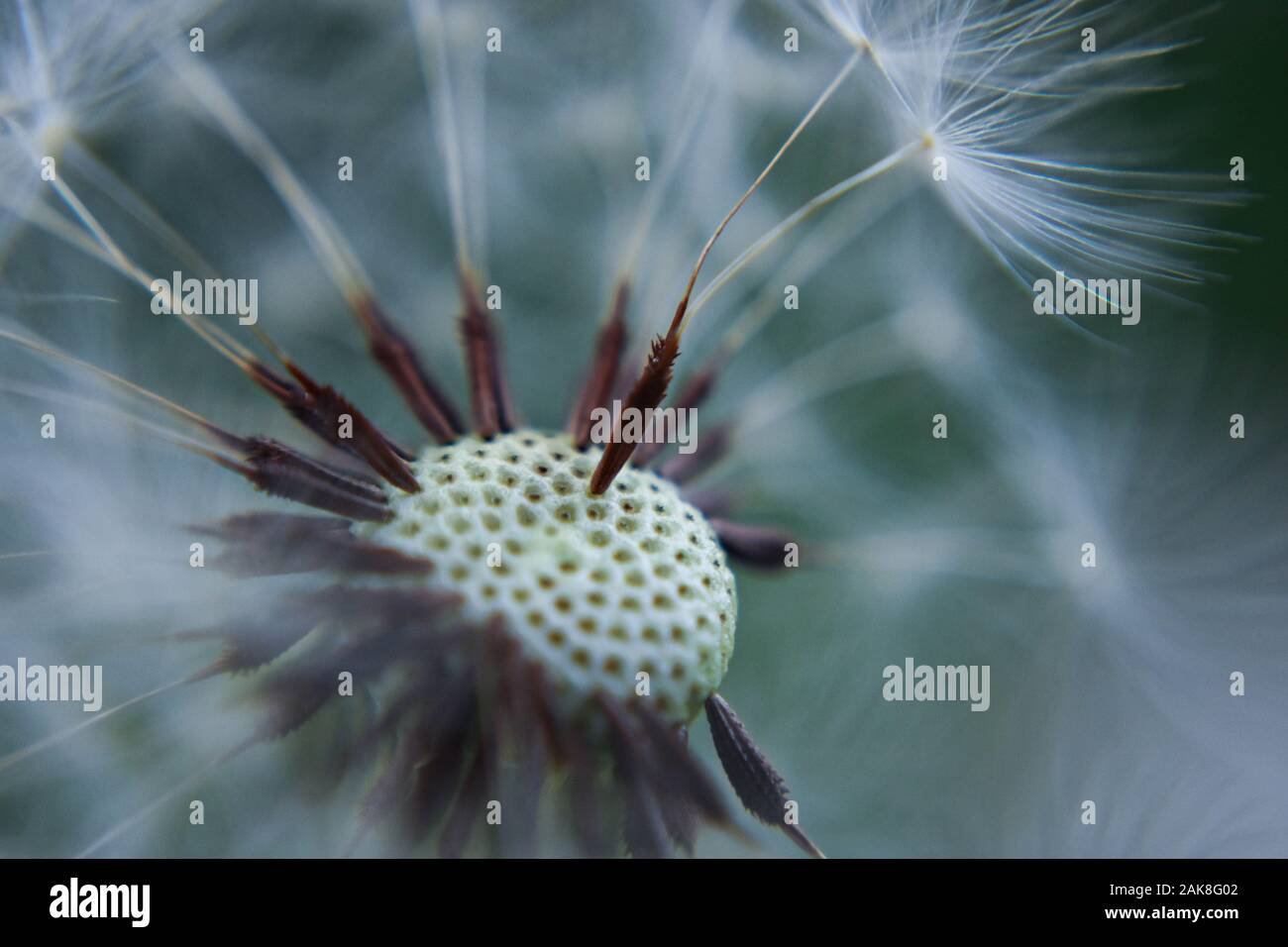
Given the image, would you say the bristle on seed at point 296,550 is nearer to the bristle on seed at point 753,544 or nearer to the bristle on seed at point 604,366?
the bristle on seed at point 604,366

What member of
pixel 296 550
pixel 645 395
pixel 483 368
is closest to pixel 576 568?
pixel 645 395

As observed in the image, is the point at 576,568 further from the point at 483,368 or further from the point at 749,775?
the point at 483,368

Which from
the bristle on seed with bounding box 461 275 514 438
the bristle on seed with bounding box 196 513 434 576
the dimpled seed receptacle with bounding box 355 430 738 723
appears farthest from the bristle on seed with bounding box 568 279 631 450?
the bristle on seed with bounding box 196 513 434 576

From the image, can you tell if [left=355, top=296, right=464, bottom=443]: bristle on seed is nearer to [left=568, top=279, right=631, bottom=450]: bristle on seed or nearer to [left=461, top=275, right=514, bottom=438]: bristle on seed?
[left=461, top=275, right=514, bottom=438]: bristle on seed

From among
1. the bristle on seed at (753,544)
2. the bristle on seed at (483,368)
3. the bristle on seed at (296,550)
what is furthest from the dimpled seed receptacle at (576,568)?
the bristle on seed at (753,544)

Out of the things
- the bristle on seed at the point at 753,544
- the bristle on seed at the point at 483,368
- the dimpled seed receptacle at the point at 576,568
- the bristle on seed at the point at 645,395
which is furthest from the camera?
the bristle on seed at the point at 753,544

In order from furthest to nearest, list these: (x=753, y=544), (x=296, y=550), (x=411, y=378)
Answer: (x=753, y=544) < (x=411, y=378) < (x=296, y=550)

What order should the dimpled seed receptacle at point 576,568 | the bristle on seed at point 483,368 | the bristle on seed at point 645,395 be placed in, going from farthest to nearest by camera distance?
1. the bristle on seed at point 483,368
2. the bristle on seed at point 645,395
3. the dimpled seed receptacle at point 576,568

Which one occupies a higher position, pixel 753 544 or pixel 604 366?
pixel 604 366

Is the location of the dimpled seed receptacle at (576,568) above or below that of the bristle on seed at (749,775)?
above

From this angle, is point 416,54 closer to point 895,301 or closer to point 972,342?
point 895,301
